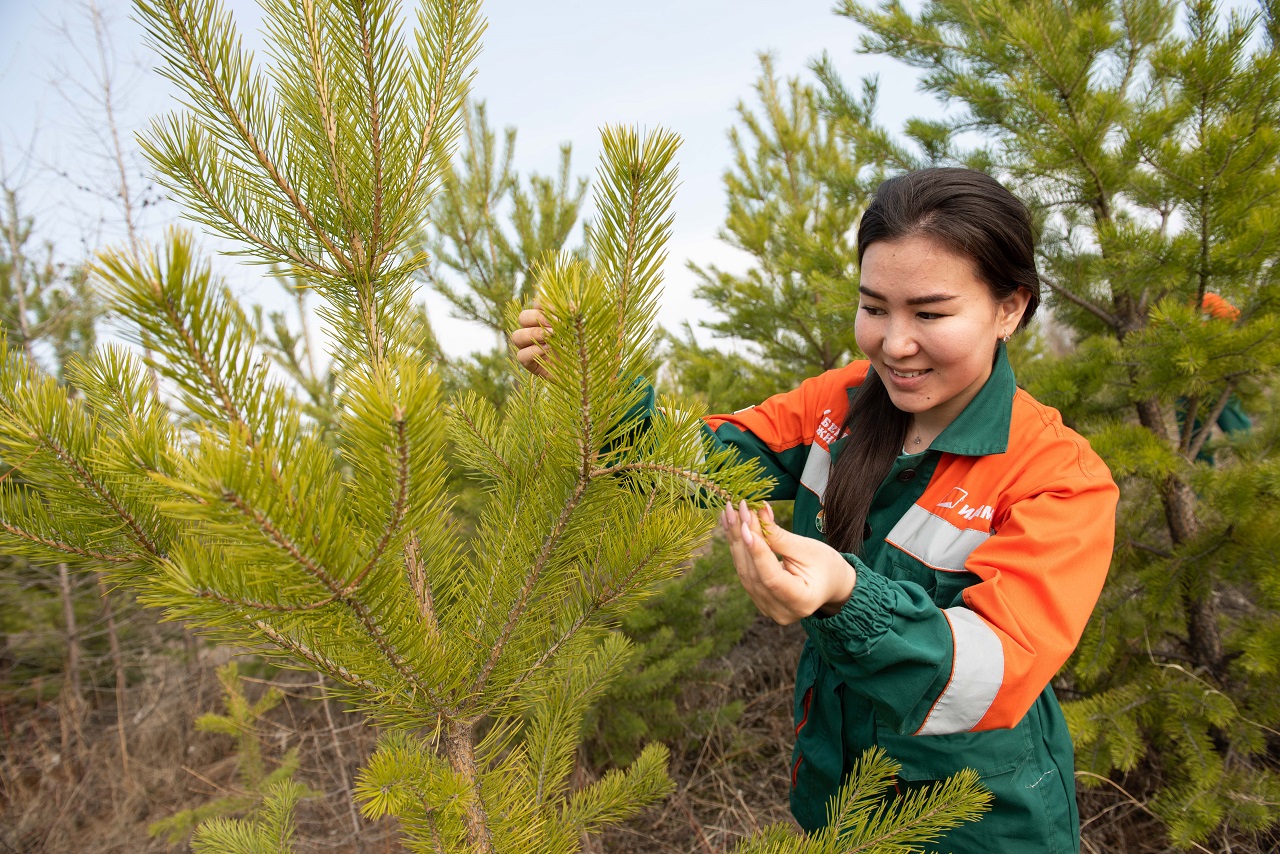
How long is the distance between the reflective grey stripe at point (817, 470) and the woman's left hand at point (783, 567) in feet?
2.24

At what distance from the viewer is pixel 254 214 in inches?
39.9

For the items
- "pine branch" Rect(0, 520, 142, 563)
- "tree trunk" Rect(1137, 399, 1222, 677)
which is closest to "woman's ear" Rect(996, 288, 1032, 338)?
"tree trunk" Rect(1137, 399, 1222, 677)

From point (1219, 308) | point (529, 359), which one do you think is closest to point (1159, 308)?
point (1219, 308)

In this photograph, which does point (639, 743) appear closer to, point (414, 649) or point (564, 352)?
point (414, 649)

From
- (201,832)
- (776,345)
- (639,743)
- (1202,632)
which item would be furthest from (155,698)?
(1202,632)

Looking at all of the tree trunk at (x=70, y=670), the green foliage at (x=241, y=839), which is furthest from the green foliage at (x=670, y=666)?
the tree trunk at (x=70, y=670)

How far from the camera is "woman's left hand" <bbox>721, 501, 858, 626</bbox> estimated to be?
34.6 inches

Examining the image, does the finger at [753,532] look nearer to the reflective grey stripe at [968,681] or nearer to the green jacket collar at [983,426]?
the reflective grey stripe at [968,681]

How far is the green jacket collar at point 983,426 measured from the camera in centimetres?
135

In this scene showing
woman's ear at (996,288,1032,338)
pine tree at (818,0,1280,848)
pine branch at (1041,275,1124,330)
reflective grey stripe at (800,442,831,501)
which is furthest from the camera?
pine branch at (1041,275,1124,330)

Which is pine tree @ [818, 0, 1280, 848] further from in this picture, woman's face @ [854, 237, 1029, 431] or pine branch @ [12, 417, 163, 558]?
pine branch @ [12, 417, 163, 558]

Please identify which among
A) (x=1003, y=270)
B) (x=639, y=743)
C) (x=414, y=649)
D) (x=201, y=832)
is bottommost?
(x=639, y=743)

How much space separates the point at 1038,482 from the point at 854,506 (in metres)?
0.36

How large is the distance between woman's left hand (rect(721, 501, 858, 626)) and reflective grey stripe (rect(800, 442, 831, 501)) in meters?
0.68
